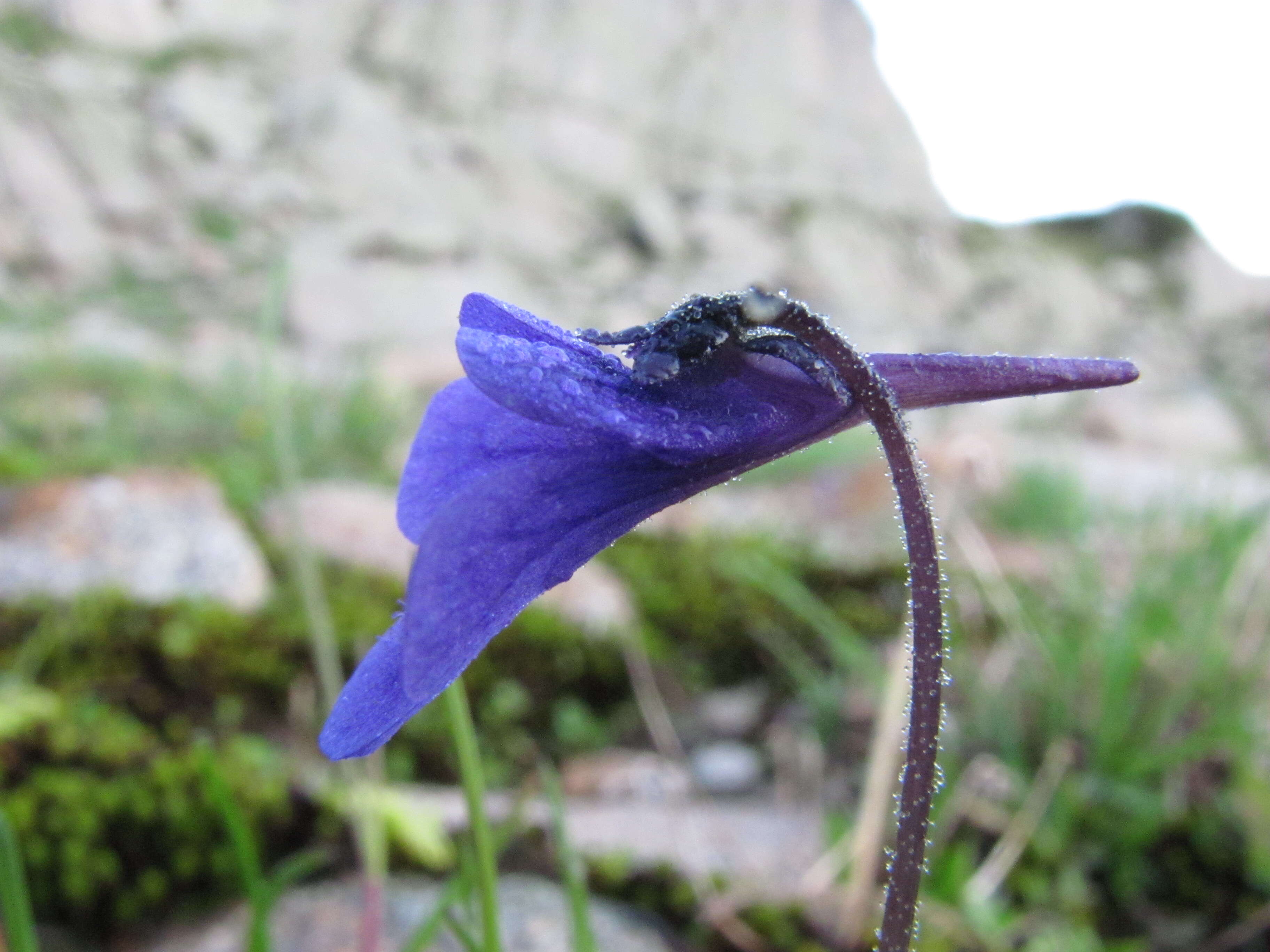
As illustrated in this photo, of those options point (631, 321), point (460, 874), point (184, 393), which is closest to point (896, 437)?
point (460, 874)

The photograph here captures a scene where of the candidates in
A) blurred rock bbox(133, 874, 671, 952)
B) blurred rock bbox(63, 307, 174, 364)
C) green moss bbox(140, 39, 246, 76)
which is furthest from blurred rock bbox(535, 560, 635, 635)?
green moss bbox(140, 39, 246, 76)

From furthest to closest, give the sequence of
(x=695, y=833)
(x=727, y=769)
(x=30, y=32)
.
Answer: (x=30, y=32), (x=727, y=769), (x=695, y=833)

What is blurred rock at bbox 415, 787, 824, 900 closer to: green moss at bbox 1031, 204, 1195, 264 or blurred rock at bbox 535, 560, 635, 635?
blurred rock at bbox 535, 560, 635, 635

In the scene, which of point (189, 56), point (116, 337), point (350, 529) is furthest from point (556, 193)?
point (350, 529)

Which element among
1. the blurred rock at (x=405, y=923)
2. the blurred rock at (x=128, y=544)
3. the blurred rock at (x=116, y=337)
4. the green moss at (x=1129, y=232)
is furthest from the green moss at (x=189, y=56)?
the green moss at (x=1129, y=232)

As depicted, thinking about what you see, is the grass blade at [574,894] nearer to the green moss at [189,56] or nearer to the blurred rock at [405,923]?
the blurred rock at [405,923]

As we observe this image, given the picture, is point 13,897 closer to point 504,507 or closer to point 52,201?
point 504,507

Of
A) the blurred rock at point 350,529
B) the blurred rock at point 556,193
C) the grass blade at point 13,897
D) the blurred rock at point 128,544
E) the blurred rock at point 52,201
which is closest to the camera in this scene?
the grass blade at point 13,897
